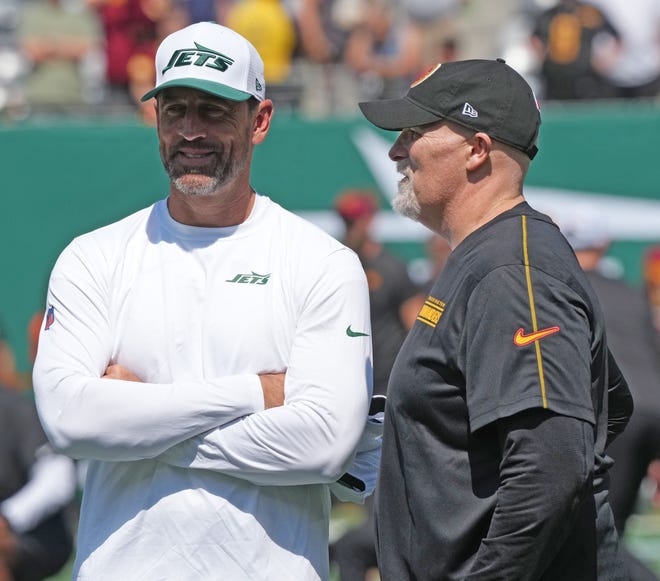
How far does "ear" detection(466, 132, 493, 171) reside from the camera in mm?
3027

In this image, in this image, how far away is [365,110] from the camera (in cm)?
329

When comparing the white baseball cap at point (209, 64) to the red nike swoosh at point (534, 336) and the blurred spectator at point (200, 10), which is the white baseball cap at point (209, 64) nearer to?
the red nike swoosh at point (534, 336)

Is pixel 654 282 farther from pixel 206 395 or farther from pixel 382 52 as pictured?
pixel 206 395

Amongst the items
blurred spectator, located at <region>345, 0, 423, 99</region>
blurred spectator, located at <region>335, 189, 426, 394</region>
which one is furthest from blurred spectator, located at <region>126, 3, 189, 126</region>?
blurred spectator, located at <region>335, 189, 426, 394</region>

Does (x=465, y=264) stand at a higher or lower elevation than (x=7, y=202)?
higher

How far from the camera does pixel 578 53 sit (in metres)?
10.9

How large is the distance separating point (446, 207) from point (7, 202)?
7.49m

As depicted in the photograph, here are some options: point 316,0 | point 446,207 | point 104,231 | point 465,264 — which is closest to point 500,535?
point 465,264

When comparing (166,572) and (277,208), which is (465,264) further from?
(166,572)

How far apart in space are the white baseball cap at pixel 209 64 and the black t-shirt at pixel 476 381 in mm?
770

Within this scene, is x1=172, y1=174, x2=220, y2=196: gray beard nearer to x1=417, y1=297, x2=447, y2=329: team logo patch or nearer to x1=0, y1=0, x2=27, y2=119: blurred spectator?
x1=417, y1=297, x2=447, y2=329: team logo patch

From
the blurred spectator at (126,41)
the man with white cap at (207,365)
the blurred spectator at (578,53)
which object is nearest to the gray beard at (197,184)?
the man with white cap at (207,365)

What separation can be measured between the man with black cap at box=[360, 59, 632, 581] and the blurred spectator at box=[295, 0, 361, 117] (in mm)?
7678

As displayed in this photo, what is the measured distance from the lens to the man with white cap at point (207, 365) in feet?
10.5
